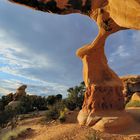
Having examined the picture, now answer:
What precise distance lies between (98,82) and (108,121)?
286 cm

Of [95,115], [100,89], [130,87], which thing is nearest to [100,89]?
[100,89]

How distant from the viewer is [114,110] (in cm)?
2436

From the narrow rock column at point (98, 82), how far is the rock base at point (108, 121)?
247 mm

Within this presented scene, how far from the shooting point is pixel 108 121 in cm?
2303

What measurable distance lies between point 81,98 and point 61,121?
8127mm

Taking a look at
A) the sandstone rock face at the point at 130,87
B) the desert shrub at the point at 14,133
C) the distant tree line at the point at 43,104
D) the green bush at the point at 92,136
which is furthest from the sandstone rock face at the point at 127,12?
the sandstone rock face at the point at 130,87

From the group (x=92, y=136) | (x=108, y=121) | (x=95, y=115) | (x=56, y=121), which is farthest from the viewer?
(x=56, y=121)

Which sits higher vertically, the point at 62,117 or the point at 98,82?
the point at 98,82

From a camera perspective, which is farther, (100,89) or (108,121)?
(100,89)

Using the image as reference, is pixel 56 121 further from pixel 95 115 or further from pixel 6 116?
pixel 6 116

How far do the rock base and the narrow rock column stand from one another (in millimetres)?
247

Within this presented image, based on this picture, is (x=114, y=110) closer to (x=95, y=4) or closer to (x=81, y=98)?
(x=81, y=98)

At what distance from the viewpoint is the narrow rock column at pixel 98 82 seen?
24.3 m

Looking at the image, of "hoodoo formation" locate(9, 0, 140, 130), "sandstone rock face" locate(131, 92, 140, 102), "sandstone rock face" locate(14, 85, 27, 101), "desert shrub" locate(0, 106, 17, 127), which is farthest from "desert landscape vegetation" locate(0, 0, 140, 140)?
"sandstone rock face" locate(14, 85, 27, 101)
